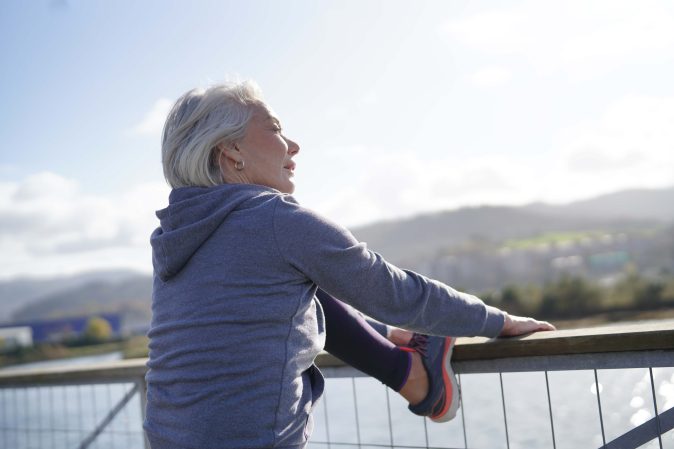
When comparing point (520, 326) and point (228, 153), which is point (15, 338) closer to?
point (228, 153)

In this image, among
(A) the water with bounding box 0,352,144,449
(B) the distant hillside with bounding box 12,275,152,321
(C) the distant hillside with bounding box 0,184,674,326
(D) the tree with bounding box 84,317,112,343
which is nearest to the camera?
(A) the water with bounding box 0,352,144,449

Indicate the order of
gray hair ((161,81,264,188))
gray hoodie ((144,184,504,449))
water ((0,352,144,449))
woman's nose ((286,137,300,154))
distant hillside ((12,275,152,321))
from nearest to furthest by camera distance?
gray hoodie ((144,184,504,449)), gray hair ((161,81,264,188)), woman's nose ((286,137,300,154)), water ((0,352,144,449)), distant hillside ((12,275,152,321))

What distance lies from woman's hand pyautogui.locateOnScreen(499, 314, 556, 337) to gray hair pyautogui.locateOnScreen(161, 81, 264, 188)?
0.63 meters

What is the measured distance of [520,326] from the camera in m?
1.41

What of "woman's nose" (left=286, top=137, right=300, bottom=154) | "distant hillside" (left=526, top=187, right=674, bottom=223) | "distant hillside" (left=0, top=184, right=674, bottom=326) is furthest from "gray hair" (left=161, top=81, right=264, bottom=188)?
"distant hillside" (left=526, top=187, right=674, bottom=223)

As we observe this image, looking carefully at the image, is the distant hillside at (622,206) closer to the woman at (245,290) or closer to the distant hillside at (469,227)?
the distant hillside at (469,227)

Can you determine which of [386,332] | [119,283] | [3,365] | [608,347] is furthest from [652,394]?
[119,283]

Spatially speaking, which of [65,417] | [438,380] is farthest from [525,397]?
[65,417]

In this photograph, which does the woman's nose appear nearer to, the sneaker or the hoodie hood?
the hoodie hood

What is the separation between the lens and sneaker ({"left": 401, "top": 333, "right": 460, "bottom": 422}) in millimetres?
1464

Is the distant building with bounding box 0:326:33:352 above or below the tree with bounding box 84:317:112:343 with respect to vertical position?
below

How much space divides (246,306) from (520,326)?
57 centimetres

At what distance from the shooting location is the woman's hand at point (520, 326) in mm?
1398

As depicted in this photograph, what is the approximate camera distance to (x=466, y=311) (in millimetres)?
1339
